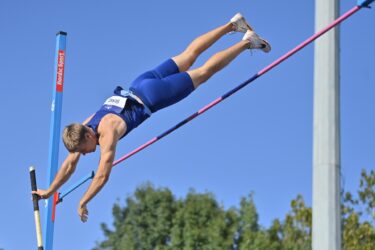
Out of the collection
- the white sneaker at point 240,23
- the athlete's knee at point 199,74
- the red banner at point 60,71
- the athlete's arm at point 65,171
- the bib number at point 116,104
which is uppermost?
the red banner at point 60,71

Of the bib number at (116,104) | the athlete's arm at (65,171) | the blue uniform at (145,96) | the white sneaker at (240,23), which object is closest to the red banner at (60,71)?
the athlete's arm at (65,171)

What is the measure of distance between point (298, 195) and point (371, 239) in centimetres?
172

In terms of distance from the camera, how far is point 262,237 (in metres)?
19.1

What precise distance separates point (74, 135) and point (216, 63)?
4.22 feet

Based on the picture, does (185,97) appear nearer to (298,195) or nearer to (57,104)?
(57,104)

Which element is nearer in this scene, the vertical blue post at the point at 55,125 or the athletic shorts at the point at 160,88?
the athletic shorts at the point at 160,88

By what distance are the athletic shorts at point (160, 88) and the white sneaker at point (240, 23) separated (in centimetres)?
57

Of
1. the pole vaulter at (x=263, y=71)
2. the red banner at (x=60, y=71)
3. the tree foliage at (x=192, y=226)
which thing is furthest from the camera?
the tree foliage at (x=192, y=226)

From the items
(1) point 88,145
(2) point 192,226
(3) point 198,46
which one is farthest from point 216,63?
(2) point 192,226

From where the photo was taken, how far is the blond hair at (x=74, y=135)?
5918 millimetres

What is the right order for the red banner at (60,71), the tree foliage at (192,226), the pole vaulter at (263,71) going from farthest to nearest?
the tree foliage at (192,226) → the red banner at (60,71) → the pole vaulter at (263,71)

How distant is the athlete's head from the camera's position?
5.92 meters

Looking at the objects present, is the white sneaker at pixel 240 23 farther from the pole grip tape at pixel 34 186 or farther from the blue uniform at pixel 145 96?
the pole grip tape at pixel 34 186

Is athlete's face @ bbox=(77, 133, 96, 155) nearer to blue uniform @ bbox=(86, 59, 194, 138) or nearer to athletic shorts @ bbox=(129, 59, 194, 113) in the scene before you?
blue uniform @ bbox=(86, 59, 194, 138)
